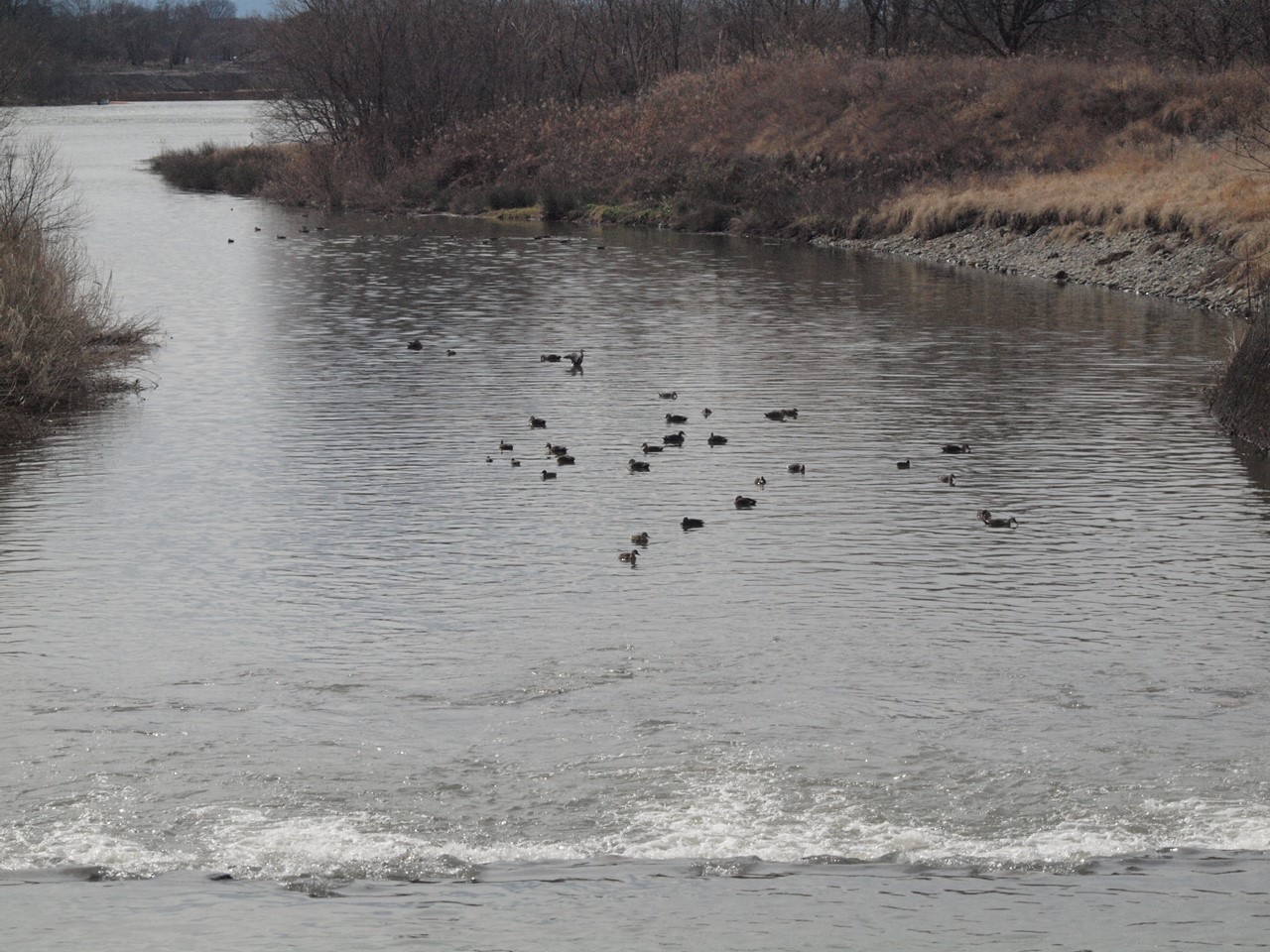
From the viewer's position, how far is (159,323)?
102 ft

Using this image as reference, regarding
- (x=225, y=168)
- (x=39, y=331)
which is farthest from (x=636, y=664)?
(x=225, y=168)

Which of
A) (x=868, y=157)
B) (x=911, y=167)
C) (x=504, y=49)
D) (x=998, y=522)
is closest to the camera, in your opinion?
(x=998, y=522)

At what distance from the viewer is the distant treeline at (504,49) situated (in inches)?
2525

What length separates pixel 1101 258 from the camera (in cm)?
3784

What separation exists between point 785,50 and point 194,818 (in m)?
56.8

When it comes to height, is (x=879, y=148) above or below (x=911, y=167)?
above

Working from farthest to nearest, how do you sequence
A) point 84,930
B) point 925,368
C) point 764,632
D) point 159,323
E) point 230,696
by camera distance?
point 159,323 < point 925,368 < point 764,632 < point 230,696 < point 84,930

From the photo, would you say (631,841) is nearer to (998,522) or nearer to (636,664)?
(636,664)

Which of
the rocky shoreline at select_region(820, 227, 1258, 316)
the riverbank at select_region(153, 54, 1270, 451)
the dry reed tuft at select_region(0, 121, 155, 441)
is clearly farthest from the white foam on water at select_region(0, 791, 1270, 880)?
the rocky shoreline at select_region(820, 227, 1258, 316)

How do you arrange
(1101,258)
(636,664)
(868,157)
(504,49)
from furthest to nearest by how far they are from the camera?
(504,49), (868,157), (1101,258), (636,664)

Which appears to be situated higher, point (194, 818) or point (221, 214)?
point (221, 214)

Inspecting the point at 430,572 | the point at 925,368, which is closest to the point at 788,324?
the point at 925,368

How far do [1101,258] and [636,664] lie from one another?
27.7 meters

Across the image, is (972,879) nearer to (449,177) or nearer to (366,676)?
(366,676)
